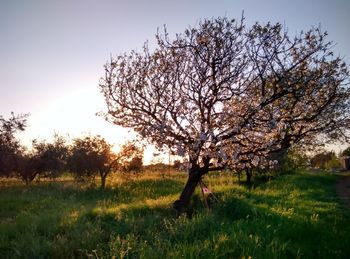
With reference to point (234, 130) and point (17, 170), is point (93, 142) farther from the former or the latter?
point (234, 130)

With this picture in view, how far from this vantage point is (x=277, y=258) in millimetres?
8109

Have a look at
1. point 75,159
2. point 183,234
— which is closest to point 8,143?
point 75,159

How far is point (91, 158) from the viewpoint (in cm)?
3262

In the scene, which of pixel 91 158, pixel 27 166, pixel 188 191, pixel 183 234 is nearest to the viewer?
pixel 183 234

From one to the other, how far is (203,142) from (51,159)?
1176 inches

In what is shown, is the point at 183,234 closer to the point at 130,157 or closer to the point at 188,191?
the point at 188,191

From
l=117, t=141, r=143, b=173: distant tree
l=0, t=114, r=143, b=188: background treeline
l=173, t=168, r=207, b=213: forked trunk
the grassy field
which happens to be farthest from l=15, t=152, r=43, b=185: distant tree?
l=173, t=168, r=207, b=213: forked trunk

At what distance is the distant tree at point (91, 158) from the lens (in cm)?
3238

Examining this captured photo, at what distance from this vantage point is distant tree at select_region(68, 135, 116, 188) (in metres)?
32.4

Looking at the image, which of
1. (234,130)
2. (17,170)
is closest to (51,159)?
(17,170)

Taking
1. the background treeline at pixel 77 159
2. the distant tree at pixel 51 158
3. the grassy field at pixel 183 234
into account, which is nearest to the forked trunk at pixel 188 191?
the grassy field at pixel 183 234

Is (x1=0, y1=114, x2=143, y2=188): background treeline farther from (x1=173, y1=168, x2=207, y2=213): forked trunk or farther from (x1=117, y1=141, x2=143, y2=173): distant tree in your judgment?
(x1=173, y1=168, x2=207, y2=213): forked trunk

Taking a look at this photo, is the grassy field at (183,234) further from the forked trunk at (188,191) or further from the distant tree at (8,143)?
the distant tree at (8,143)

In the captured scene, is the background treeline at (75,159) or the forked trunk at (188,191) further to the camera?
the background treeline at (75,159)
